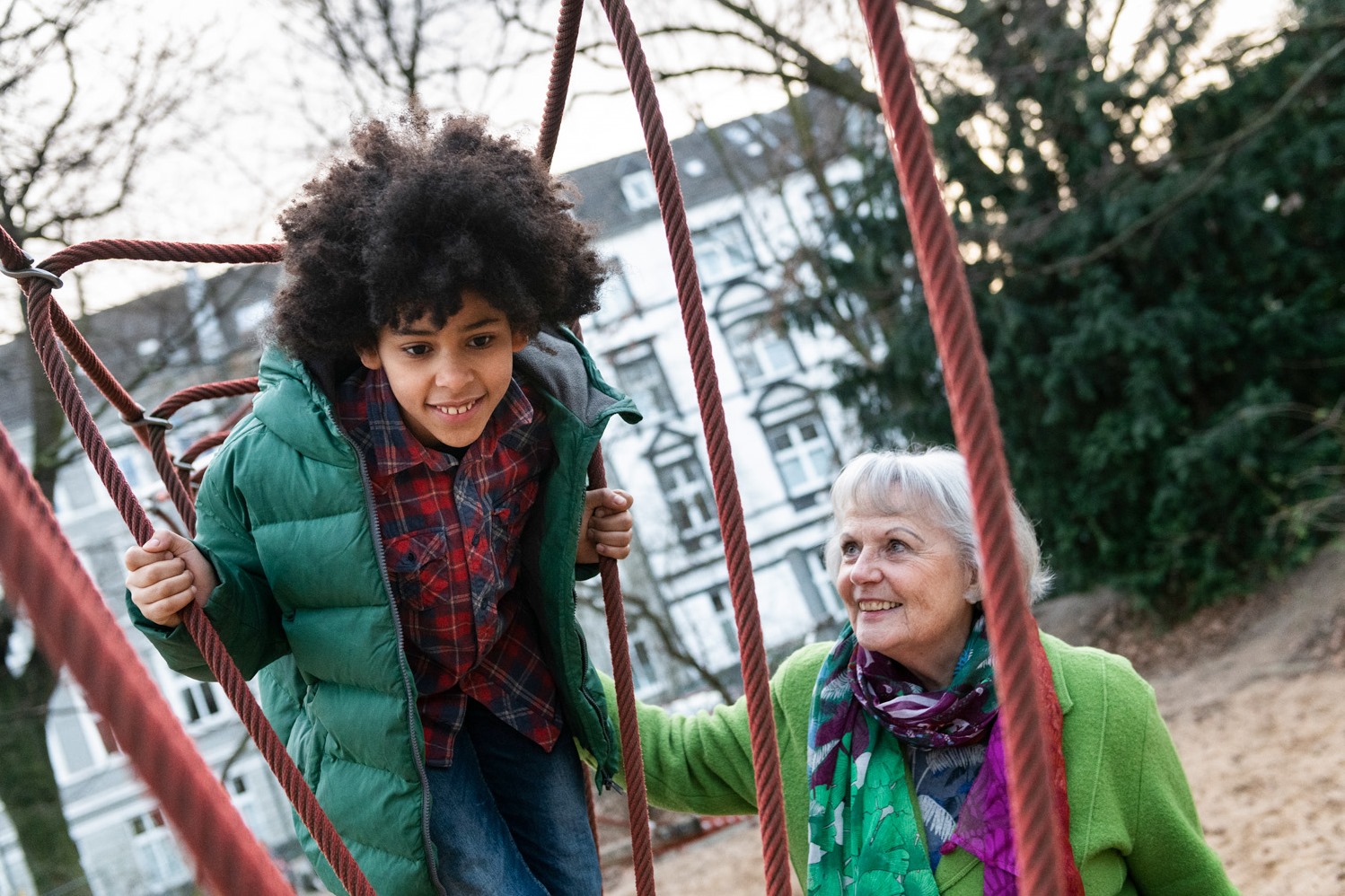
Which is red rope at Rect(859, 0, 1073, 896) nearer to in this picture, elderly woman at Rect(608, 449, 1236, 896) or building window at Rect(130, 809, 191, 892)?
elderly woman at Rect(608, 449, 1236, 896)

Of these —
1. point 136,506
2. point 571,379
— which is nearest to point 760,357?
point 571,379

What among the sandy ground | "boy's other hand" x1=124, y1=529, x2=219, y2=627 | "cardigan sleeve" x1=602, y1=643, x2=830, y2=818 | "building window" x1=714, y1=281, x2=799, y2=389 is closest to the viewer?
"boy's other hand" x1=124, y1=529, x2=219, y2=627

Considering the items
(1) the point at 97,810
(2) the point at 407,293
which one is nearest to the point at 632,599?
(2) the point at 407,293

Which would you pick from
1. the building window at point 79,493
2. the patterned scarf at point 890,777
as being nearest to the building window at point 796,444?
the building window at point 79,493

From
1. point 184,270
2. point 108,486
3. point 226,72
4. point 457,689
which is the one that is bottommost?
point 457,689

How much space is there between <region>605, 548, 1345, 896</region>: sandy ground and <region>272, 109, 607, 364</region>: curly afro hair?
146 inches

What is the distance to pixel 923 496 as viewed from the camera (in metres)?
2.21

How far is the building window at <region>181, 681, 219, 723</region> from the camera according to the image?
1964cm

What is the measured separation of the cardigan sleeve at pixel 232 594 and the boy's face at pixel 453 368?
11.0 inches

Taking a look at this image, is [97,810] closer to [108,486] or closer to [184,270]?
[184,270]

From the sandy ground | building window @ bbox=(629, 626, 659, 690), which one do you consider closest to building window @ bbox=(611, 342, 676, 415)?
building window @ bbox=(629, 626, 659, 690)

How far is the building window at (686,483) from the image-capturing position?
1950 centimetres

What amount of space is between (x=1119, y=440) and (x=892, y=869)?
24.7ft

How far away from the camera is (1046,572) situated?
241cm
